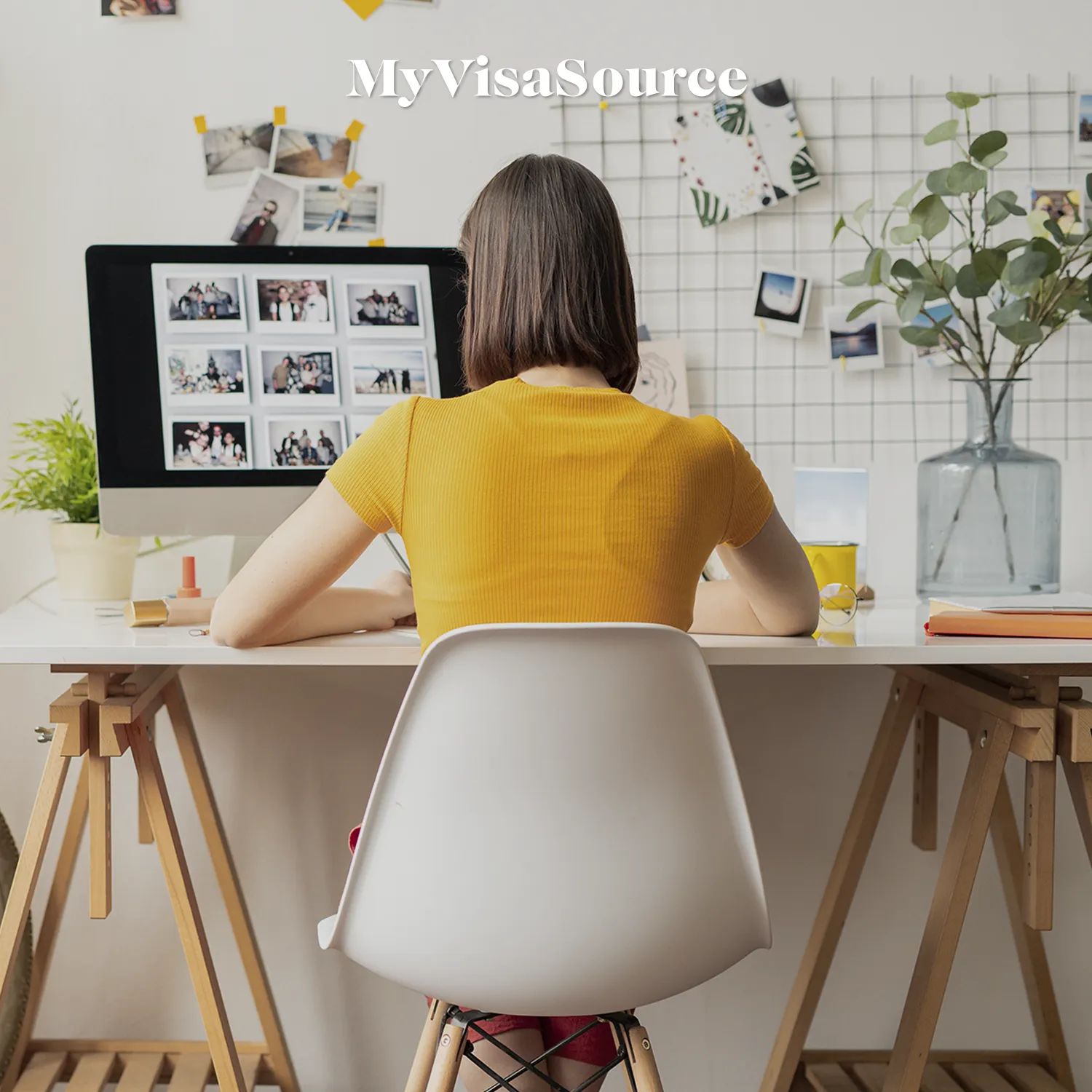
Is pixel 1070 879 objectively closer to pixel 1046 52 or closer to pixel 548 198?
pixel 1046 52

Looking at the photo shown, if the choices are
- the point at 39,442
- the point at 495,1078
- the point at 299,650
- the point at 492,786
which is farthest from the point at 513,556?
the point at 39,442

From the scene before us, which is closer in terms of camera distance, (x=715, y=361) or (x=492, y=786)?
(x=492, y=786)

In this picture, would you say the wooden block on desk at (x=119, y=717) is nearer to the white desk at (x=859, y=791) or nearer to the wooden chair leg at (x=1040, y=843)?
the white desk at (x=859, y=791)

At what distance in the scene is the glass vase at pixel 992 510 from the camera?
59.6 inches

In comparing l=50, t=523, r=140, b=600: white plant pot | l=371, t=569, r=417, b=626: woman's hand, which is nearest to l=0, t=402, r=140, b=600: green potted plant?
l=50, t=523, r=140, b=600: white plant pot

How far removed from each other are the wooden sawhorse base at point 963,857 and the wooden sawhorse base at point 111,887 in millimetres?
756

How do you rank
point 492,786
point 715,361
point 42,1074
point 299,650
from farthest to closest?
point 715,361
point 42,1074
point 299,650
point 492,786

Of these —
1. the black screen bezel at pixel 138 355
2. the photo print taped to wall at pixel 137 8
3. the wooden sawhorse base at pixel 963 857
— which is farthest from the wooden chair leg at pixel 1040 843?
the photo print taped to wall at pixel 137 8

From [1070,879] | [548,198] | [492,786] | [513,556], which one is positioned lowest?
[1070,879]

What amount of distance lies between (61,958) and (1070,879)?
5.13 feet

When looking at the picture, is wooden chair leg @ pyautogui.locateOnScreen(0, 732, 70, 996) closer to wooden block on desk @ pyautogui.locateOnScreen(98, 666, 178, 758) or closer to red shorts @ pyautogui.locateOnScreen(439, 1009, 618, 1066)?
wooden block on desk @ pyautogui.locateOnScreen(98, 666, 178, 758)

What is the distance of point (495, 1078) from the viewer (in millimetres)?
1033

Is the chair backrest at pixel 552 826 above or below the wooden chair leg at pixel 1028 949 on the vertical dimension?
above

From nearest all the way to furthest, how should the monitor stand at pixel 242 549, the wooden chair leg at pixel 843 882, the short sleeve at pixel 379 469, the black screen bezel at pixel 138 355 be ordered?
the short sleeve at pixel 379 469 < the black screen bezel at pixel 138 355 < the wooden chair leg at pixel 843 882 < the monitor stand at pixel 242 549
